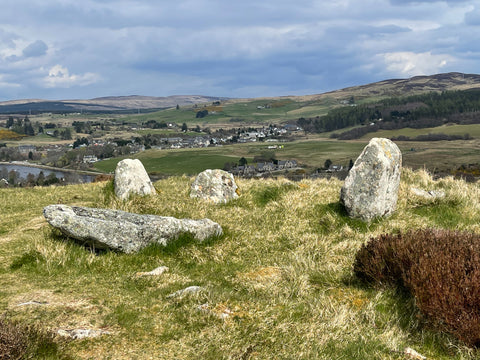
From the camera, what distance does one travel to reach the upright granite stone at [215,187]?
56.5ft

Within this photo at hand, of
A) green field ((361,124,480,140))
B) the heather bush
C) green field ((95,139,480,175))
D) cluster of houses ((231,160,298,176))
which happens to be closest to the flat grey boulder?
the heather bush

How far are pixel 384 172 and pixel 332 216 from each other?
2.47 m

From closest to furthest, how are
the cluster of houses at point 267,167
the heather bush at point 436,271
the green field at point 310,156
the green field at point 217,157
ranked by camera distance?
the heather bush at point 436,271
the cluster of houses at point 267,167
the green field at point 310,156
the green field at point 217,157

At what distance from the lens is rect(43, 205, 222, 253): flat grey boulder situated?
10492 millimetres

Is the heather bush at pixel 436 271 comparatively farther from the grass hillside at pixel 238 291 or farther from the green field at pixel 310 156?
the green field at pixel 310 156

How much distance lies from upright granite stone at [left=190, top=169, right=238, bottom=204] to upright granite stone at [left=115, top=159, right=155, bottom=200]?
7.46ft

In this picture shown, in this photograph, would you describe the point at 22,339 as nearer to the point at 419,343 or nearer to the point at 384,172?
the point at 419,343

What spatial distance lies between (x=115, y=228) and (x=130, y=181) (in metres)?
7.09

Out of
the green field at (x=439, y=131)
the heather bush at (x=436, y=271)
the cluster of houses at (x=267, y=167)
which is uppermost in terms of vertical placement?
the heather bush at (x=436, y=271)

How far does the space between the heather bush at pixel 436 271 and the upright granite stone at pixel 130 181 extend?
1156cm

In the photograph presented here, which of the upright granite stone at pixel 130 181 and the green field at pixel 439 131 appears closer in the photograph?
the upright granite stone at pixel 130 181

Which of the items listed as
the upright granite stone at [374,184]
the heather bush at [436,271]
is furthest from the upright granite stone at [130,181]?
the heather bush at [436,271]

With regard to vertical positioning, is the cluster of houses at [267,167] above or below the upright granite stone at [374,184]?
below

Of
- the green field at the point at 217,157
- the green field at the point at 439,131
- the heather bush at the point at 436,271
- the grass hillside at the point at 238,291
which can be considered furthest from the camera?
the green field at the point at 439,131
